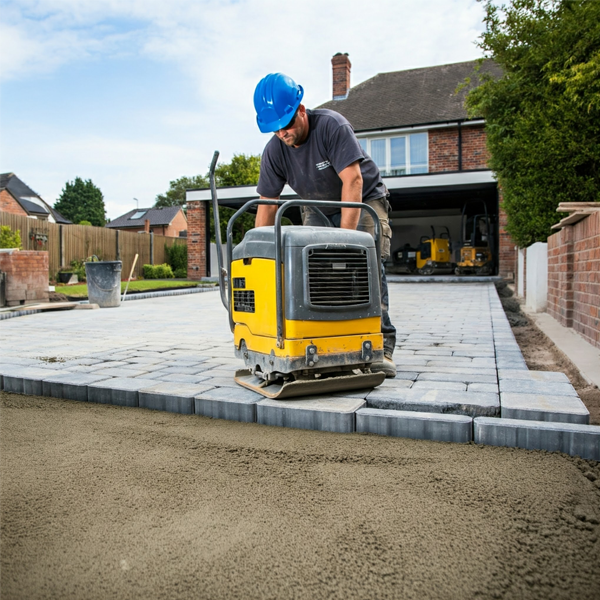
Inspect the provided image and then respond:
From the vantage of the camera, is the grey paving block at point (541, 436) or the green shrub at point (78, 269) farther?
the green shrub at point (78, 269)

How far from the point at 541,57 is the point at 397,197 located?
38.5 ft

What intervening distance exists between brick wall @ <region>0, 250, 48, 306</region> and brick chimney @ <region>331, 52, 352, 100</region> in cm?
1853

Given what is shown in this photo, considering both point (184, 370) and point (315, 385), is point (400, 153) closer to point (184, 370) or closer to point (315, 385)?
point (184, 370)

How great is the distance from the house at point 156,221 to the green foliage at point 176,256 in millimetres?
26456

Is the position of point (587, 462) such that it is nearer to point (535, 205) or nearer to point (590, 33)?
point (535, 205)

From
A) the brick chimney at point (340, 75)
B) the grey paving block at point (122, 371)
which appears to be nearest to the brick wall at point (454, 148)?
the brick chimney at point (340, 75)

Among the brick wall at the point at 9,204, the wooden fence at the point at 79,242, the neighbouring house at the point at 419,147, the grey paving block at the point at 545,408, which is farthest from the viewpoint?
the brick wall at the point at 9,204

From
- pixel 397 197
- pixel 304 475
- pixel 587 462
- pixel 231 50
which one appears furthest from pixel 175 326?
pixel 397 197

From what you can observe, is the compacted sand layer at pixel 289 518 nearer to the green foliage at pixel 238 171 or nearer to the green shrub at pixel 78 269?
the green shrub at pixel 78 269

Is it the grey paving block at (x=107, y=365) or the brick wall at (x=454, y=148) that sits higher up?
the brick wall at (x=454, y=148)

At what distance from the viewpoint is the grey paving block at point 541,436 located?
2.30m

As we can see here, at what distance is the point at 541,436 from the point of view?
237 cm

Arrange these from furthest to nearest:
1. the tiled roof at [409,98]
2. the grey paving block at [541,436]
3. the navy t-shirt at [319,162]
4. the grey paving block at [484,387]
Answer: the tiled roof at [409,98] → the navy t-shirt at [319,162] → the grey paving block at [484,387] → the grey paving block at [541,436]

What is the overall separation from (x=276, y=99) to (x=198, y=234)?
18.1m
